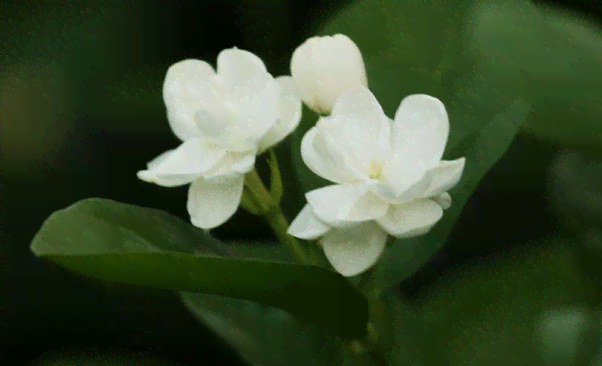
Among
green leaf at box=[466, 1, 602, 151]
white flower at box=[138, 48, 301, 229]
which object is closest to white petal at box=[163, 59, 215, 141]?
white flower at box=[138, 48, 301, 229]

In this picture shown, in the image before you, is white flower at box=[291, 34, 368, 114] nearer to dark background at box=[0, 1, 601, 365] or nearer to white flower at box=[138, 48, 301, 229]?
white flower at box=[138, 48, 301, 229]

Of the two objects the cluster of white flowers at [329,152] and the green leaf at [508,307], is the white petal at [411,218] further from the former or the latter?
the green leaf at [508,307]

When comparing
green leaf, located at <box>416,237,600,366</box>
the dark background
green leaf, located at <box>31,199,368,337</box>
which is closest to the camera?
green leaf, located at <box>31,199,368,337</box>

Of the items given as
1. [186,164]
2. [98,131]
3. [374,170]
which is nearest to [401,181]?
[374,170]

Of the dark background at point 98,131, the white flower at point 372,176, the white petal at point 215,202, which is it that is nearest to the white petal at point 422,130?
the white flower at point 372,176

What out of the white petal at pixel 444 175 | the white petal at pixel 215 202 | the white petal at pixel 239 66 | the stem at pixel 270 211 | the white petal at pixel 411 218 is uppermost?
the white petal at pixel 239 66

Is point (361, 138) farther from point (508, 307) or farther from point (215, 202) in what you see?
point (508, 307)
